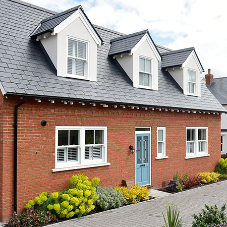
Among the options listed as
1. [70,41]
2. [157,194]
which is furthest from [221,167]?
[70,41]

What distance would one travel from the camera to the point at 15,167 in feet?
27.7

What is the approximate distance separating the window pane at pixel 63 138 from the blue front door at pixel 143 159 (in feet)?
12.4

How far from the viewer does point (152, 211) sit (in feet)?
30.9

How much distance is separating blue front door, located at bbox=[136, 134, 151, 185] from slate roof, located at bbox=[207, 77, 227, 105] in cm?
1891

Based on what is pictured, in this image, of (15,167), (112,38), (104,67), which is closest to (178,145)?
(104,67)

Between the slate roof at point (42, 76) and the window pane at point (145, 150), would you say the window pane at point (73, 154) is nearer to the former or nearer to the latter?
the slate roof at point (42, 76)

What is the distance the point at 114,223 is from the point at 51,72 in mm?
5608

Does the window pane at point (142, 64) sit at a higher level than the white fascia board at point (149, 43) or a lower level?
lower

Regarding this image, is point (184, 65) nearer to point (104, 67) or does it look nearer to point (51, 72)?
point (104, 67)


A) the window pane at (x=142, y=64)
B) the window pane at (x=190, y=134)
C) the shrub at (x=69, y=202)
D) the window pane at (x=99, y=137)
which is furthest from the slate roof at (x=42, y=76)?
the shrub at (x=69, y=202)

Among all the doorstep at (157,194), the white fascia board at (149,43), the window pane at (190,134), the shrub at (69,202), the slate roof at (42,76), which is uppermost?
the white fascia board at (149,43)

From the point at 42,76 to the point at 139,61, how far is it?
538 centimetres

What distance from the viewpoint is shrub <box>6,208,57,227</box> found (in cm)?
778

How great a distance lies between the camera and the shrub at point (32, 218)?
25.5 ft
